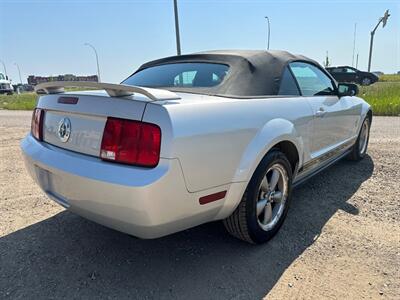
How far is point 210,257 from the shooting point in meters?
2.50

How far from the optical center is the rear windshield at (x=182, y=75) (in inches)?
108

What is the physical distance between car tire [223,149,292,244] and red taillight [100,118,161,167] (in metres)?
0.84

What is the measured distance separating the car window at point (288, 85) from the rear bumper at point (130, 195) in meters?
1.13

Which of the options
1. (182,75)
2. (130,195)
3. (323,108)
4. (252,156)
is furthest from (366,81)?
(130,195)

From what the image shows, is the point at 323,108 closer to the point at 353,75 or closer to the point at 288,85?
the point at 288,85

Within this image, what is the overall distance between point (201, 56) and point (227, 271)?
188 centimetres

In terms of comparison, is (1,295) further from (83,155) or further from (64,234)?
(83,155)

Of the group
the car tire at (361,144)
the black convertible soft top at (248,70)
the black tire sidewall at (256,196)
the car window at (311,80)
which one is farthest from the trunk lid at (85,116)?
the car tire at (361,144)

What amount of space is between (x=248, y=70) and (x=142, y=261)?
1.67 metres

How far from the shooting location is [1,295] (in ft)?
6.83

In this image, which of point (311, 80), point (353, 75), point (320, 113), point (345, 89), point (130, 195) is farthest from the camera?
point (353, 75)

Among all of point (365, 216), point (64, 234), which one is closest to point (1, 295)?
point (64, 234)

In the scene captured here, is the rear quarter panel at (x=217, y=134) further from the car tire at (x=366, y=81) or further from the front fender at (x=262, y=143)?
the car tire at (x=366, y=81)

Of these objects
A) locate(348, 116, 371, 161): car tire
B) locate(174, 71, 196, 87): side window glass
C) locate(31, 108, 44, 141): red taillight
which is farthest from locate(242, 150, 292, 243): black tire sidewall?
locate(348, 116, 371, 161): car tire
